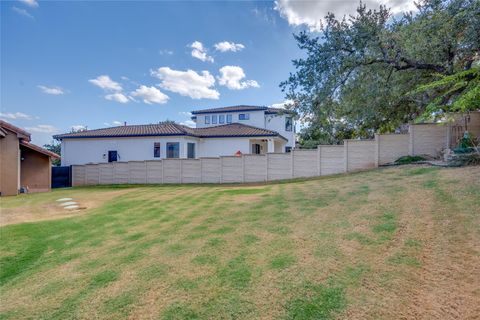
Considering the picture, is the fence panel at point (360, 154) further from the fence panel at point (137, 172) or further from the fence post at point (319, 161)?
the fence panel at point (137, 172)

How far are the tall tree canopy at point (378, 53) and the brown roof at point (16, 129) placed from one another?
52.8 ft

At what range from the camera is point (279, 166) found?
1622 centimetres

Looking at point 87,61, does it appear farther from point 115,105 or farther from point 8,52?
point 115,105

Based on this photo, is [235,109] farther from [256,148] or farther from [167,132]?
[167,132]

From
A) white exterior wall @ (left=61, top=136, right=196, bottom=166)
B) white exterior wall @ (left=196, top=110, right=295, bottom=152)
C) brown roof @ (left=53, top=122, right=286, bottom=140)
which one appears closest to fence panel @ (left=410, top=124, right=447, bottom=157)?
brown roof @ (left=53, top=122, right=286, bottom=140)

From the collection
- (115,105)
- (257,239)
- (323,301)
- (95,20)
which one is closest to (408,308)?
(323,301)

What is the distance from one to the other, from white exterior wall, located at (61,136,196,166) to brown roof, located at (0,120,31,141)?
7774mm

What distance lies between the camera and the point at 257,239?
16.3 ft

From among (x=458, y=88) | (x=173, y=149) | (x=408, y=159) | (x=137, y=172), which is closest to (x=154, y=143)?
(x=173, y=149)

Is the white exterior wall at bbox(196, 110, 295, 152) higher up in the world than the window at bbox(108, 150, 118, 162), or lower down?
higher up

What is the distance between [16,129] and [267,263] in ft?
60.0

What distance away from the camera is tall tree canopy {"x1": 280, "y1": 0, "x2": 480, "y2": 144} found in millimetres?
9023

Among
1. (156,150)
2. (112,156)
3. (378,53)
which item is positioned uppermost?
(378,53)

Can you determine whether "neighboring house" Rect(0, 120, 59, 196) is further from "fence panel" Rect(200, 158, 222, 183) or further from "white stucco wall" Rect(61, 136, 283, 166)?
"fence panel" Rect(200, 158, 222, 183)
